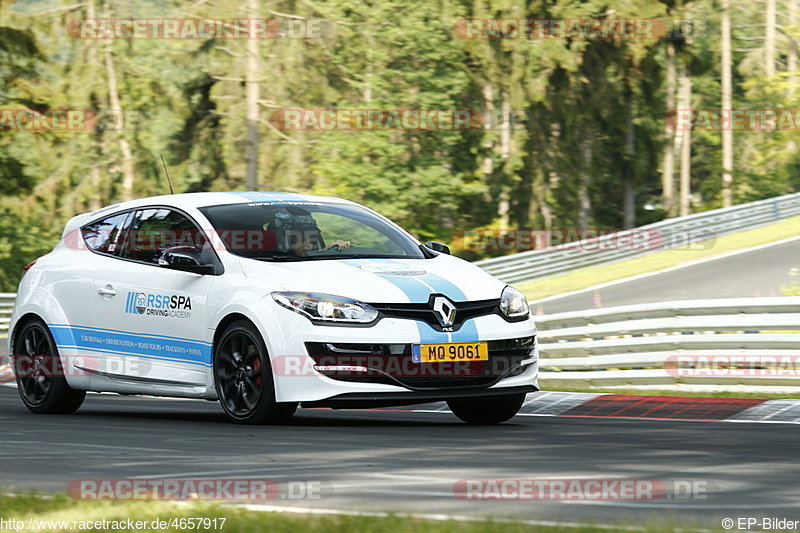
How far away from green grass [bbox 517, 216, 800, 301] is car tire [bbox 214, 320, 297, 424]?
20.5 meters

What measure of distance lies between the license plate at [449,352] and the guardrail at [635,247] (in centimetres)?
2050

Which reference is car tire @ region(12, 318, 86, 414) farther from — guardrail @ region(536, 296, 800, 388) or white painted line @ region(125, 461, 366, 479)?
guardrail @ region(536, 296, 800, 388)

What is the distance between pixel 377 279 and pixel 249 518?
4071mm

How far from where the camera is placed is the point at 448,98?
1793 inches

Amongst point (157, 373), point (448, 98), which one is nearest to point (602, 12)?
point (448, 98)

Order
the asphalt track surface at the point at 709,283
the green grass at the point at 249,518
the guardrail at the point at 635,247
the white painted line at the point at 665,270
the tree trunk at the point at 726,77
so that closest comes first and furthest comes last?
the green grass at the point at 249,518 < the asphalt track surface at the point at 709,283 < the white painted line at the point at 665,270 < the guardrail at the point at 635,247 < the tree trunk at the point at 726,77

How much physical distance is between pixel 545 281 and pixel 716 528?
26554mm

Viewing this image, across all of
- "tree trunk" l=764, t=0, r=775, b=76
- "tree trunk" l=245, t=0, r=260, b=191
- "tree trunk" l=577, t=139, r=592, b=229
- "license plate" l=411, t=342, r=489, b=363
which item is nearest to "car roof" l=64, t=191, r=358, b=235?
"license plate" l=411, t=342, r=489, b=363

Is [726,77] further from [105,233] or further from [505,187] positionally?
[105,233]

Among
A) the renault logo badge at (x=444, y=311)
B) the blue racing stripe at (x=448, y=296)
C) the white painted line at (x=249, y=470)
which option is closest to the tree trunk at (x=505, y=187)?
the blue racing stripe at (x=448, y=296)

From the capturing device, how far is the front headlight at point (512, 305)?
945cm

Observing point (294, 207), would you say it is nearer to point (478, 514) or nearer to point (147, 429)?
point (147, 429)

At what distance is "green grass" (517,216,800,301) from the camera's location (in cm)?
3066

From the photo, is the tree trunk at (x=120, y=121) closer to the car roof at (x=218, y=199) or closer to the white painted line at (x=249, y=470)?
the car roof at (x=218, y=199)
